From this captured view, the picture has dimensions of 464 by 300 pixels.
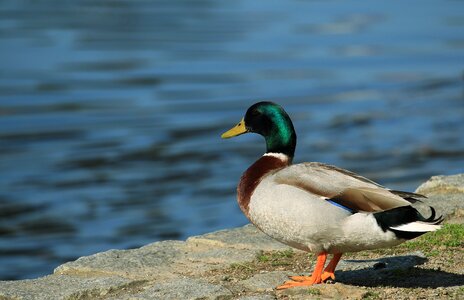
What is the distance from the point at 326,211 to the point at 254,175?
558 millimetres

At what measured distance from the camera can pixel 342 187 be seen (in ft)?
17.7

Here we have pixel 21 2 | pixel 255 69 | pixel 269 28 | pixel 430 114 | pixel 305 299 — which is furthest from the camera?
pixel 21 2

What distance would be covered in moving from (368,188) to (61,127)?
932 cm

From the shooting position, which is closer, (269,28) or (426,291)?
(426,291)

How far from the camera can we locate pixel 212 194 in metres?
11.5

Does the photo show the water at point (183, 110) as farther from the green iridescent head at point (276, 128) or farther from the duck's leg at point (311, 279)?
the duck's leg at point (311, 279)

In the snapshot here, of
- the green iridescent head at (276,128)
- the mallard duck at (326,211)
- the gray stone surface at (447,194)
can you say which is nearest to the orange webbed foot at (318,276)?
the mallard duck at (326,211)

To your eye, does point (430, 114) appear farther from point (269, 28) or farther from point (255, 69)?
point (269, 28)

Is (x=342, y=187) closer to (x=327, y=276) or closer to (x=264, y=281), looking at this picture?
(x=327, y=276)

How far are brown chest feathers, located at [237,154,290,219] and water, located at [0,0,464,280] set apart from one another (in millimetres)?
3954

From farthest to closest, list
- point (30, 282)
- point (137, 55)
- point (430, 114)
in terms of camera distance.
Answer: point (137, 55), point (430, 114), point (30, 282)

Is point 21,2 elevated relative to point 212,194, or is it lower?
elevated

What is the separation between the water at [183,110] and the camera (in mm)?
10930

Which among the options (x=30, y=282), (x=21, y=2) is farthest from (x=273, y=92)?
(x=21, y=2)
